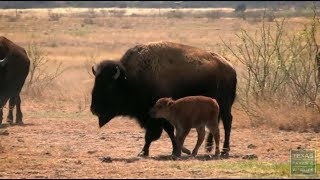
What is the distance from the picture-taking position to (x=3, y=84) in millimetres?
20141

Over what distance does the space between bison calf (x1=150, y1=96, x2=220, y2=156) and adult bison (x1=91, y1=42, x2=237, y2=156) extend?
0.69 metres

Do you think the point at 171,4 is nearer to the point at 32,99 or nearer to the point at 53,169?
the point at 32,99

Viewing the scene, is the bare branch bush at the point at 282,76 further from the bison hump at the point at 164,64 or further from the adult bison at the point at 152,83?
the bison hump at the point at 164,64

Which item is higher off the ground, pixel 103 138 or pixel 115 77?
pixel 115 77

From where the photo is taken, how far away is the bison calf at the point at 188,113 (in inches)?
536

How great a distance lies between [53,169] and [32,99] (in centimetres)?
1521

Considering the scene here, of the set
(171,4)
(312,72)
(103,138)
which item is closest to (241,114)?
(312,72)

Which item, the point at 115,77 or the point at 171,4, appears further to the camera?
the point at 171,4

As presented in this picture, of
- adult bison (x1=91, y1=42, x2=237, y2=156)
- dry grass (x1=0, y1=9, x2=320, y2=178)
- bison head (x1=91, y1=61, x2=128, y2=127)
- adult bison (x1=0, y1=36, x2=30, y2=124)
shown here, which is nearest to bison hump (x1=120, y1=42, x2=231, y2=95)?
adult bison (x1=91, y1=42, x2=237, y2=156)

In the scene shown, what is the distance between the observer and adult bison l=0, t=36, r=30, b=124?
2017cm

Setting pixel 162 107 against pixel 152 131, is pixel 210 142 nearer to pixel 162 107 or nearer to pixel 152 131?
pixel 152 131

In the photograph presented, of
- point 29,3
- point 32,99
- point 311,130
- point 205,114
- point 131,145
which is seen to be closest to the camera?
point 205,114

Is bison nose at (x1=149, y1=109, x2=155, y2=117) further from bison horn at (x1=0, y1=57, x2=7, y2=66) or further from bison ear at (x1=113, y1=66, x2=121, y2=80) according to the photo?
bison horn at (x1=0, y1=57, x2=7, y2=66)

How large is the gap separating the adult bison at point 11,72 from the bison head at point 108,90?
6.13 metres
